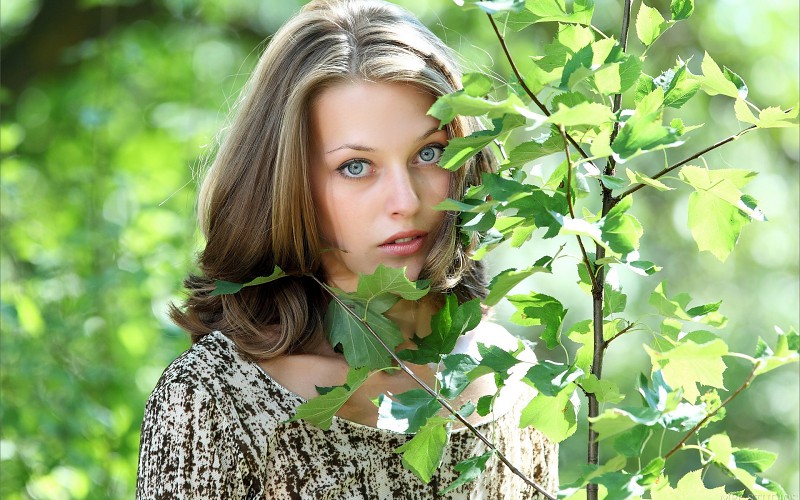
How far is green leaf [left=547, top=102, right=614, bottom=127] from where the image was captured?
79 cm

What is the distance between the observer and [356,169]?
1.36m

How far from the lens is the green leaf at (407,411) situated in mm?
999

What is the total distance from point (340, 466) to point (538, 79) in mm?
717

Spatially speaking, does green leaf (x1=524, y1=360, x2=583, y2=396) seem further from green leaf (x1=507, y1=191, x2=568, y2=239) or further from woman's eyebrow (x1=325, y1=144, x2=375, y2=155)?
woman's eyebrow (x1=325, y1=144, x2=375, y2=155)

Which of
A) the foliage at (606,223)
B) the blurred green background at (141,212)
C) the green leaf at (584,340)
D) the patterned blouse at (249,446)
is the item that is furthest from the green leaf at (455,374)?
the blurred green background at (141,212)

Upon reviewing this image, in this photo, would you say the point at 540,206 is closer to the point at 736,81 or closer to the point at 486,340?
the point at 736,81

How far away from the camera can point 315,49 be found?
1.47 m

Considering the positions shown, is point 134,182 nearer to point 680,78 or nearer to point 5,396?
point 5,396

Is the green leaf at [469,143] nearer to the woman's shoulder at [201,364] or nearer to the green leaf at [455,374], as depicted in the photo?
the green leaf at [455,374]

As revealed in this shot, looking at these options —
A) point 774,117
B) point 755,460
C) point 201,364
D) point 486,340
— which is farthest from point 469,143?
point 486,340

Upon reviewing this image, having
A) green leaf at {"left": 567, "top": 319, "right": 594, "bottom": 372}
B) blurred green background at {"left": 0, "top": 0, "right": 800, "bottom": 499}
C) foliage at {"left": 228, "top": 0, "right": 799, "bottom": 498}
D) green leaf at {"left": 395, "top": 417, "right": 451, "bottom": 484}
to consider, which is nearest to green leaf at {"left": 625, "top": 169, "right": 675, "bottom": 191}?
foliage at {"left": 228, "top": 0, "right": 799, "bottom": 498}

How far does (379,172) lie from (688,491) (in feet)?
1.98

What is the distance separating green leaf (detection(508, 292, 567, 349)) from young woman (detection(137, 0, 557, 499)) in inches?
12.1

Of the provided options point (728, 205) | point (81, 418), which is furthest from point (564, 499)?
point (81, 418)
